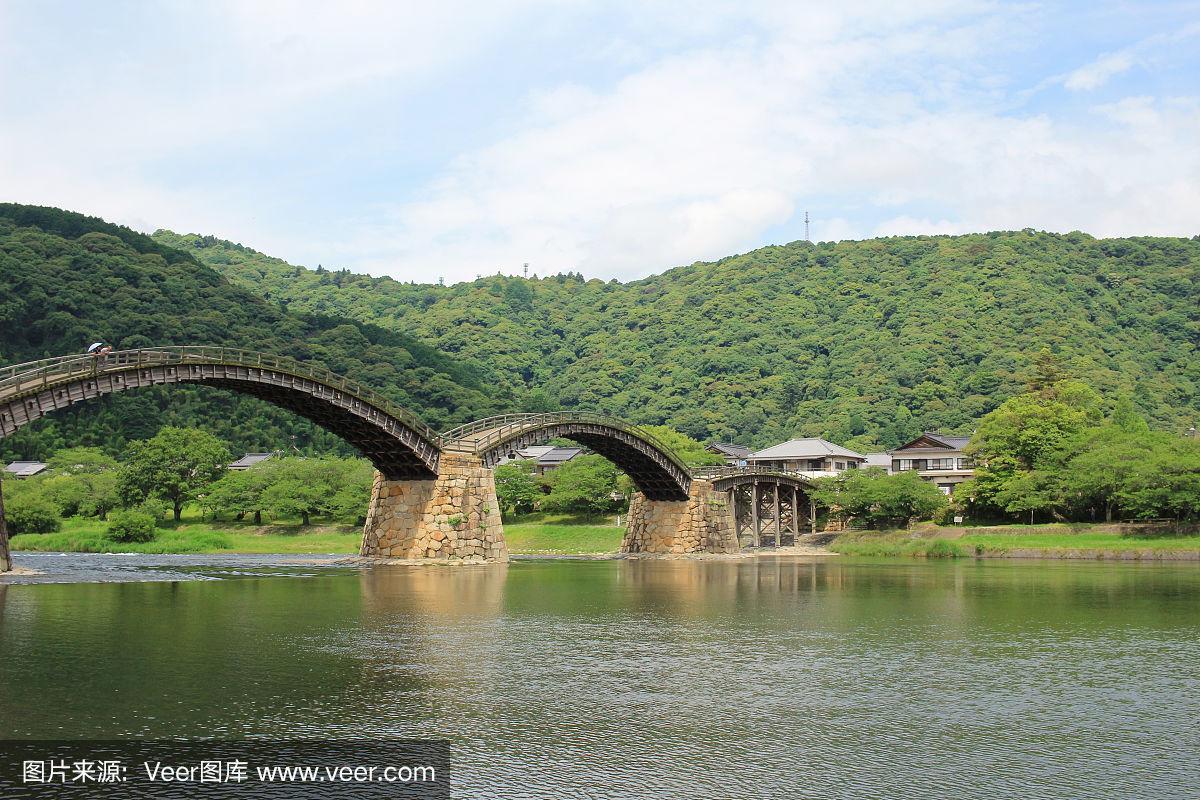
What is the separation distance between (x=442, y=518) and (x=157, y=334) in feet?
224

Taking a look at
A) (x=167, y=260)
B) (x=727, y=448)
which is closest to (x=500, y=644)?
(x=727, y=448)

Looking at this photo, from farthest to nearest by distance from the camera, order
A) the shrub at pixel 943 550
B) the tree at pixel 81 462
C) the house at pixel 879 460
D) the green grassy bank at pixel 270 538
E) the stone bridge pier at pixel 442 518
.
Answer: the house at pixel 879 460
the tree at pixel 81 462
the green grassy bank at pixel 270 538
the shrub at pixel 943 550
the stone bridge pier at pixel 442 518

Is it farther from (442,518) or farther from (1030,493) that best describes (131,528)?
(1030,493)

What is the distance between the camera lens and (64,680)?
59.4 ft

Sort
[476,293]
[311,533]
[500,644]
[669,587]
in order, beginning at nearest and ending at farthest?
[500,644] < [669,587] < [311,533] < [476,293]

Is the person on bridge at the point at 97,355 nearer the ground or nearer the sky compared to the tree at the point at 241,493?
nearer the sky

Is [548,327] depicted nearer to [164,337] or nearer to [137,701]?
[164,337]

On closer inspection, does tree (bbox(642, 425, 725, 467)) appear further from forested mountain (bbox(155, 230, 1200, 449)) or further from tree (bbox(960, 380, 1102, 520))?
forested mountain (bbox(155, 230, 1200, 449))

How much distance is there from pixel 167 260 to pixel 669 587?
365 feet

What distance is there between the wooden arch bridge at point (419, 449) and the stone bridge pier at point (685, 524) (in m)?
0.09

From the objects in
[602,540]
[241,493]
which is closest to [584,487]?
[602,540]

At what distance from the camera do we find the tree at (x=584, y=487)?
8244 centimetres

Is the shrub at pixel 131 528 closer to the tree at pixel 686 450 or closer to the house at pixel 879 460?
the tree at pixel 686 450

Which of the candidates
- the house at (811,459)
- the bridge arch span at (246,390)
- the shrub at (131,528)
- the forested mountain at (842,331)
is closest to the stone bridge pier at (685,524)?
the bridge arch span at (246,390)
